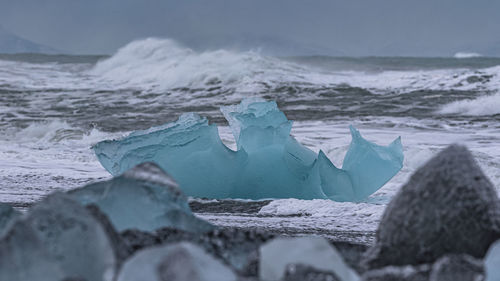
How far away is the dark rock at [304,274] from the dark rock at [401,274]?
21 centimetres

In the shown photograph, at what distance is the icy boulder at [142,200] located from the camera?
189 cm

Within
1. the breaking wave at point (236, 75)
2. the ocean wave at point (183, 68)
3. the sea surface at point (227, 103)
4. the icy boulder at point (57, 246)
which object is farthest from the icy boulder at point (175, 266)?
the ocean wave at point (183, 68)

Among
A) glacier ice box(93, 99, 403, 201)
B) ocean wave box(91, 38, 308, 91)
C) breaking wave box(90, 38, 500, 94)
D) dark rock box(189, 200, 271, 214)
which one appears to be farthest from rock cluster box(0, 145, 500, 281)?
ocean wave box(91, 38, 308, 91)

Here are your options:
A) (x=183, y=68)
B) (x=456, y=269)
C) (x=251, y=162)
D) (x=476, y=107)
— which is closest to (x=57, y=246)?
(x=456, y=269)

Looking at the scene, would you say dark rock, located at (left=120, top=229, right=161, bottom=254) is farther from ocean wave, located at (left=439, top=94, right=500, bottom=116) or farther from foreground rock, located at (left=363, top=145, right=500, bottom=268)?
ocean wave, located at (left=439, top=94, right=500, bottom=116)

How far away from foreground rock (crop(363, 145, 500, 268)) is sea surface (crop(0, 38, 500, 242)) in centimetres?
250

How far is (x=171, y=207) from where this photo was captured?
1.98 m

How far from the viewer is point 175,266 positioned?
132cm

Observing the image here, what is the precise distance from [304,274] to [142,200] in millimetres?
682

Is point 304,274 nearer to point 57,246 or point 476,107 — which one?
point 57,246

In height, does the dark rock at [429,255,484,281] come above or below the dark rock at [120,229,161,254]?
below

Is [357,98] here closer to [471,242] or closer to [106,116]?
[106,116]

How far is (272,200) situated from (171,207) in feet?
13.0

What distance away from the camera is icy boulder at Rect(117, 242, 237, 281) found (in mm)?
1312
